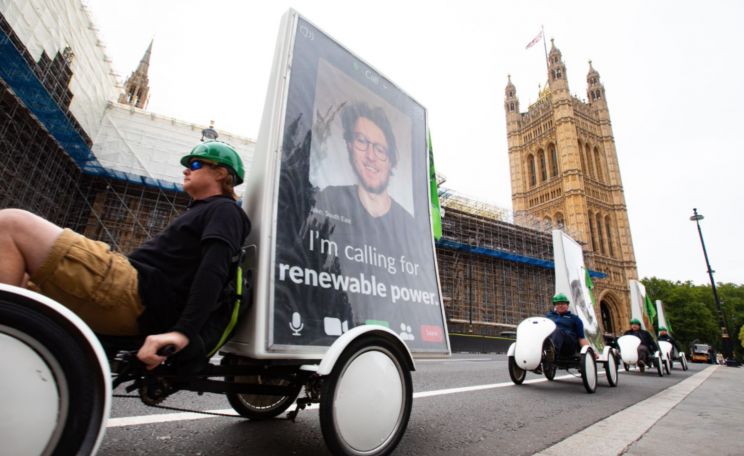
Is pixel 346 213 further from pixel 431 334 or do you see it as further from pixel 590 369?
pixel 590 369

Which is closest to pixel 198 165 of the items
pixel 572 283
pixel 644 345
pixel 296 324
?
pixel 296 324

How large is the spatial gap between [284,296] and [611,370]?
5462 millimetres

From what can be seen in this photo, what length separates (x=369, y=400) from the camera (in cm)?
159

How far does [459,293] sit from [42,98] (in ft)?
83.0

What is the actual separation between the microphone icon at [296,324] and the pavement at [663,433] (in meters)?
1.44

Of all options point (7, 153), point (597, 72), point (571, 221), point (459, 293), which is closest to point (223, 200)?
point (7, 153)

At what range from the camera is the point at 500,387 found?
14.8ft

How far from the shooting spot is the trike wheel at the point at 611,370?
5.21 metres

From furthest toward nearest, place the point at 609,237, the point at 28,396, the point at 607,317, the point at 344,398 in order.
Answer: the point at 609,237 < the point at 607,317 < the point at 344,398 < the point at 28,396

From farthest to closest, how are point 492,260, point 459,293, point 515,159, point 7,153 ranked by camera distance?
point 515,159
point 492,260
point 459,293
point 7,153

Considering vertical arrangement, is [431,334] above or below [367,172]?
below

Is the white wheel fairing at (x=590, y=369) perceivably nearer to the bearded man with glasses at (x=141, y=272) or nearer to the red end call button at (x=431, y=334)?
the red end call button at (x=431, y=334)

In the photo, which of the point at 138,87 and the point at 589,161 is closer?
the point at 138,87

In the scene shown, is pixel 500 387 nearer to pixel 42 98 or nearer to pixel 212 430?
pixel 212 430
